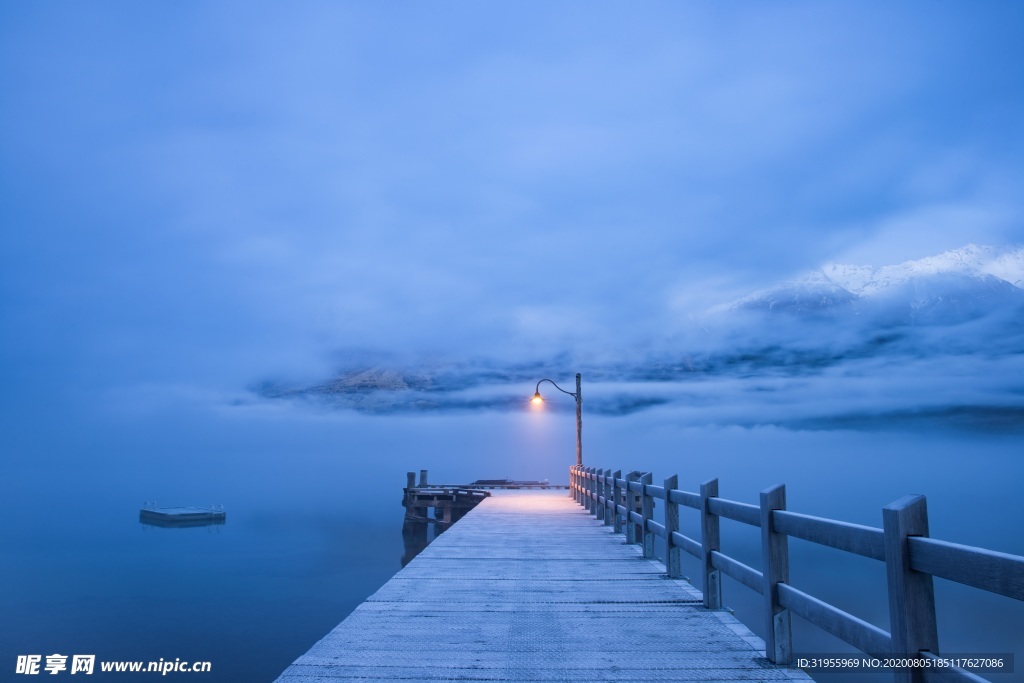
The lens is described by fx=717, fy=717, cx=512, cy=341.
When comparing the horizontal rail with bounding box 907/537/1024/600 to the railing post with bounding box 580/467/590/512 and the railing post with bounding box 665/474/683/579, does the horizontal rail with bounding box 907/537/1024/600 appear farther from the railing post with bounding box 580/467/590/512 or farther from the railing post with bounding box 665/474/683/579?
the railing post with bounding box 580/467/590/512

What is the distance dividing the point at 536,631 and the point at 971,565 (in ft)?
12.3

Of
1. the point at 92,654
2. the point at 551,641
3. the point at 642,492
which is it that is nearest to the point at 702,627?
the point at 551,641

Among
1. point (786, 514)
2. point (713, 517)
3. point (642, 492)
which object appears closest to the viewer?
point (786, 514)

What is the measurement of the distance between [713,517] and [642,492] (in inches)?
141

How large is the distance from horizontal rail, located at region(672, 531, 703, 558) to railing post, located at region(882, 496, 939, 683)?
3.78 meters

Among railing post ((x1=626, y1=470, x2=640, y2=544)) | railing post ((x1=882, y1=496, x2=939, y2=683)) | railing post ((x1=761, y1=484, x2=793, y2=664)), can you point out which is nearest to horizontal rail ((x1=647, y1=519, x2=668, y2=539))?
railing post ((x1=626, y1=470, x2=640, y2=544))

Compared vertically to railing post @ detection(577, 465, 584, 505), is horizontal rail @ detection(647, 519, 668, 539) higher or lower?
higher

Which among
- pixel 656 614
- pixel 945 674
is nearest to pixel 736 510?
pixel 656 614

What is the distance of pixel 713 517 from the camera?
643 centimetres

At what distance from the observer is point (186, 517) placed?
83.8 metres

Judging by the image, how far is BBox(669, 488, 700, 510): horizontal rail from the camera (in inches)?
272

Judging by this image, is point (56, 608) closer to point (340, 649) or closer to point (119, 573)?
point (119, 573)

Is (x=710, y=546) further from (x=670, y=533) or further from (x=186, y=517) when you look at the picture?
(x=186, y=517)

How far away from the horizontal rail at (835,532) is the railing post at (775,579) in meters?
0.09
